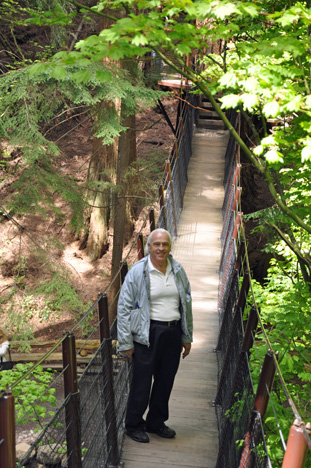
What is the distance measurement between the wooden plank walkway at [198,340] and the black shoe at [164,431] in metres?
0.03

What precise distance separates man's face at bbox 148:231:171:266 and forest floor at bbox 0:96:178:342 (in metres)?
5.95

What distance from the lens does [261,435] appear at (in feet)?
8.64

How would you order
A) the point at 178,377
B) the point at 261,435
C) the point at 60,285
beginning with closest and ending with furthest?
the point at 261,435 → the point at 178,377 → the point at 60,285

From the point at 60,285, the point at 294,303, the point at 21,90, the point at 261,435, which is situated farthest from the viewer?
the point at 60,285

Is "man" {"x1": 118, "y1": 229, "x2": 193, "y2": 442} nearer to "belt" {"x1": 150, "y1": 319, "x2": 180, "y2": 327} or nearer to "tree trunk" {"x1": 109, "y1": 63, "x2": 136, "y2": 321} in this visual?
"belt" {"x1": 150, "y1": 319, "x2": 180, "y2": 327}

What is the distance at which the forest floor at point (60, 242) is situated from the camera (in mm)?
11508

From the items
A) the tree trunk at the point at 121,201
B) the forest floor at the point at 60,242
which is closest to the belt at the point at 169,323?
the forest floor at the point at 60,242

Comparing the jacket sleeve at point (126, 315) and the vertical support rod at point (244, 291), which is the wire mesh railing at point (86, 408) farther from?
the vertical support rod at point (244, 291)

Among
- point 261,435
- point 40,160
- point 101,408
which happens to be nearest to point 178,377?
point 101,408

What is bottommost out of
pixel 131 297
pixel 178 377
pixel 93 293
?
pixel 93 293

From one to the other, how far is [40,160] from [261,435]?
7753 mm

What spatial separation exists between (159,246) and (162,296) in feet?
1.14

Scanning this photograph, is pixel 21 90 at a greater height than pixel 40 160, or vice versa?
pixel 21 90

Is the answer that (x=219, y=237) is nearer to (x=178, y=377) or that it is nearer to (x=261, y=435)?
(x=178, y=377)
